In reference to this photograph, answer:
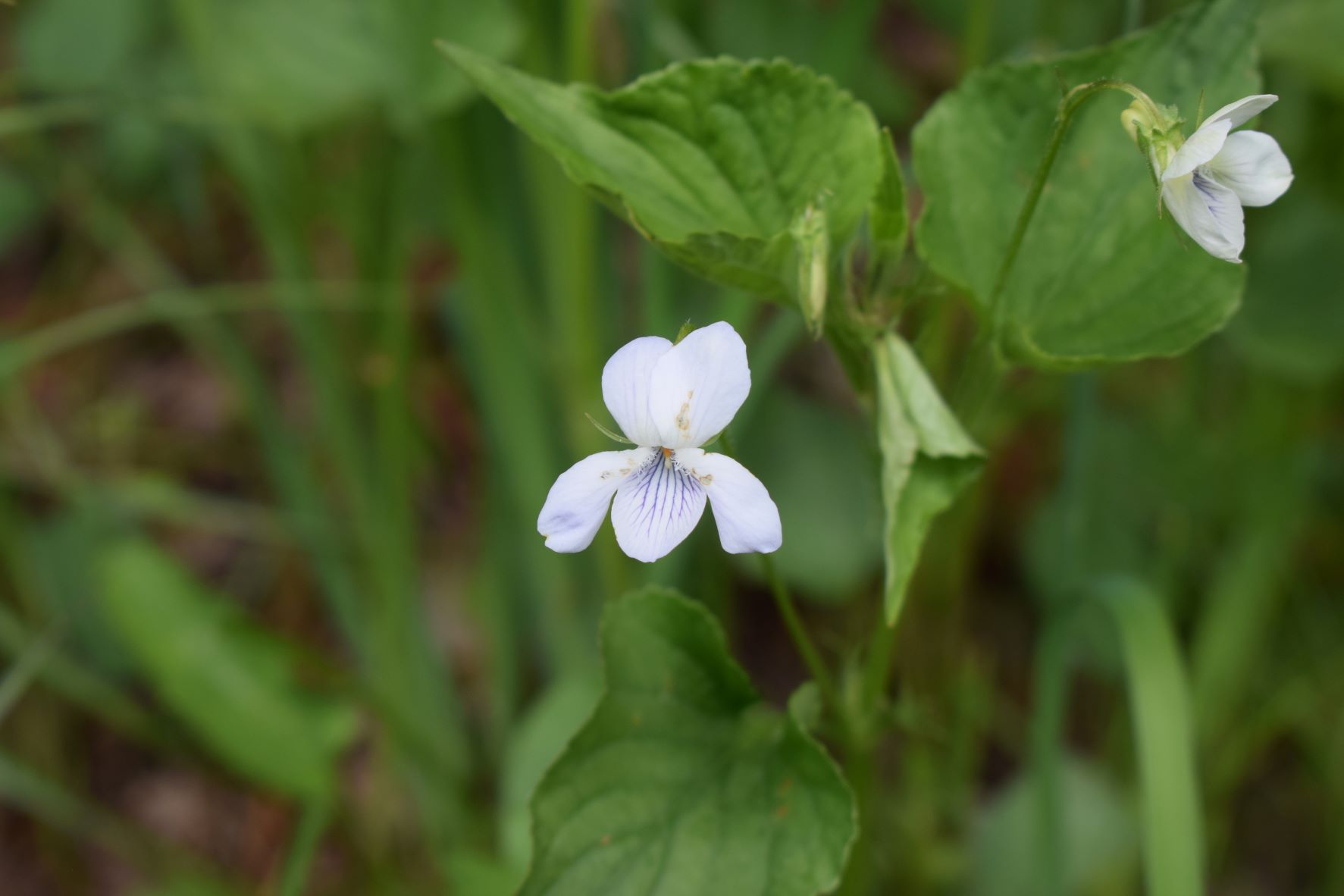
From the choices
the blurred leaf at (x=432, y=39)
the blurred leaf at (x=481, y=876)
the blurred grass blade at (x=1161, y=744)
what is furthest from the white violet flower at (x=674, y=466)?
the blurred leaf at (x=432, y=39)

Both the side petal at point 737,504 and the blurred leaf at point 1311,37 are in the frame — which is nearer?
the side petal at point 737,504

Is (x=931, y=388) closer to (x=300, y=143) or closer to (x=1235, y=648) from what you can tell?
(x=1235, y=648)

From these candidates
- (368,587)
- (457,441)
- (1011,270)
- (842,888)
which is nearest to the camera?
(1011,270)

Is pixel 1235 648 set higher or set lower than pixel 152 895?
lower

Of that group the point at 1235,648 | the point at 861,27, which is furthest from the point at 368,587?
the point at 1235,648

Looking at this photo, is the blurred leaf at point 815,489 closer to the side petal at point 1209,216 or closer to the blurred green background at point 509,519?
the blurred green background at point 509,519

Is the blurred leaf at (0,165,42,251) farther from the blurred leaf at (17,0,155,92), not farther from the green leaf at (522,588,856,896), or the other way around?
the green leaf at (522,588,856,896)

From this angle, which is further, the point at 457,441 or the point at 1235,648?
the point at 457,441
